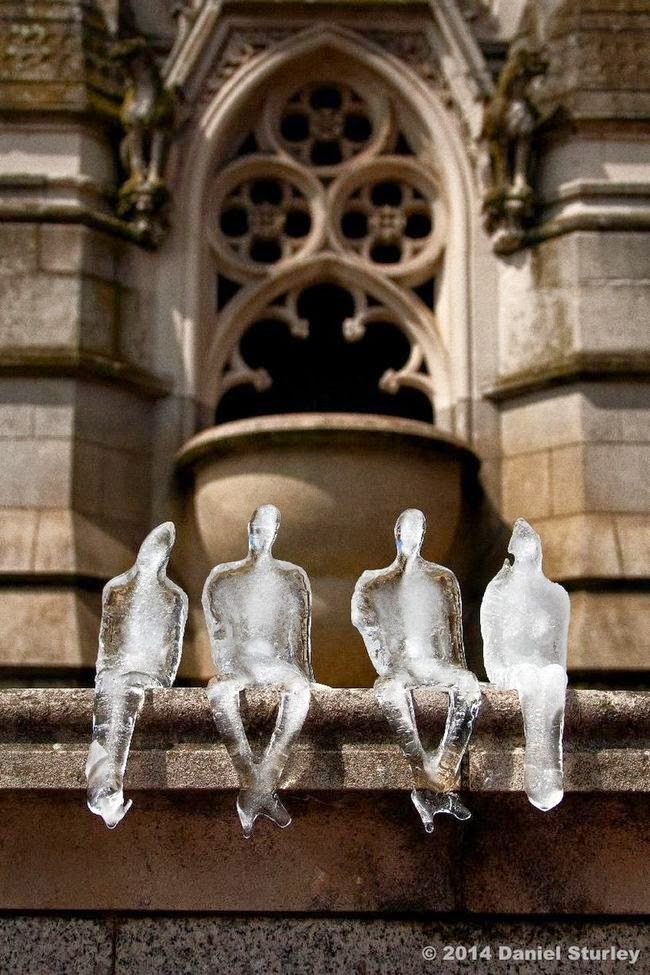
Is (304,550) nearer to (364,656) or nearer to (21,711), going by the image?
(364,656)

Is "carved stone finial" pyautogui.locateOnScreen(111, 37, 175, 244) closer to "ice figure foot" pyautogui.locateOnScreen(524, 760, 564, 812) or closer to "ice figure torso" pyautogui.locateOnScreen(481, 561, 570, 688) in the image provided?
"ice figure torso" pyautogui.locateOnScreen(481, 561, 570, 688)

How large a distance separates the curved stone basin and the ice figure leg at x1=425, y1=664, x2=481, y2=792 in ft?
16.2

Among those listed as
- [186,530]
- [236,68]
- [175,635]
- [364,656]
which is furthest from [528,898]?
[236,68]

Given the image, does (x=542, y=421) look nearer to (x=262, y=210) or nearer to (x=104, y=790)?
(x=262, y=210)

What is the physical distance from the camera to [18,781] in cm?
476

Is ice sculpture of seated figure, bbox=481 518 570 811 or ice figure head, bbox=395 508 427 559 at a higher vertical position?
ice figure head, bbox=395 508 427 559

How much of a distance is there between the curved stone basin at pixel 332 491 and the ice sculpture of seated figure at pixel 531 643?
428 cm

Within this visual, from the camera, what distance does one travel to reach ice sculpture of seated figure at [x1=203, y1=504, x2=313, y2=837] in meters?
4.73

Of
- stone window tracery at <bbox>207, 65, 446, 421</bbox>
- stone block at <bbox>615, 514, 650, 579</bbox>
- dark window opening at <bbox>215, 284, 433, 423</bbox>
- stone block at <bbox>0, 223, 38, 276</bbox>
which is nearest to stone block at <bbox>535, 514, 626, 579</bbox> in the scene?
stone block at <bbox>615, 514, 650, 579</bbox>

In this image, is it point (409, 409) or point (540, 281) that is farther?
point (409, 409)

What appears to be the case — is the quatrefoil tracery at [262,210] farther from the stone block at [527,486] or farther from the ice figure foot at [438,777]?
the ice figure foot at [438,777]

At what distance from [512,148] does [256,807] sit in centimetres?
698

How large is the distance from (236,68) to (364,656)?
14.3 feet

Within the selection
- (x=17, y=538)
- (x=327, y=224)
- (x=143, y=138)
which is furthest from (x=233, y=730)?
(x=327, y=224)
